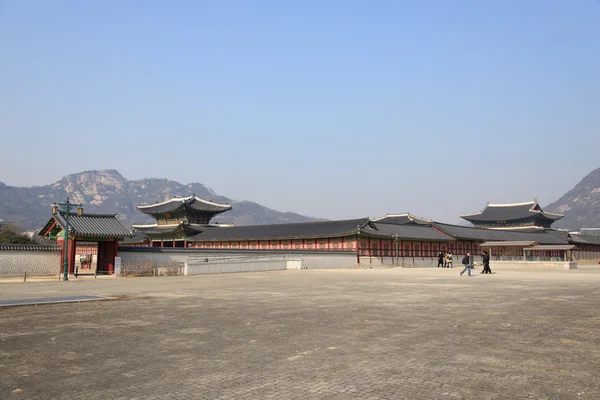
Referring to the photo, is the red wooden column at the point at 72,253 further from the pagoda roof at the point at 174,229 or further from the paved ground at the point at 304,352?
the pagoda roof at the point at 174,229

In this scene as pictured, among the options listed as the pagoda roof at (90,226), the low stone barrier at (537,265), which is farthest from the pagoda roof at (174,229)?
the low stone barrier at (537,265)

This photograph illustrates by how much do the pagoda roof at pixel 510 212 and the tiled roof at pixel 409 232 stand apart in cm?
3062

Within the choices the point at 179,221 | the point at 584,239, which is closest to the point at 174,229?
the point at 179,221

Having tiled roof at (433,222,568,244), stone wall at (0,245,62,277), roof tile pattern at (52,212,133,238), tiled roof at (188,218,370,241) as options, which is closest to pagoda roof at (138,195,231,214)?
tiled roof at (188,218,370,241)

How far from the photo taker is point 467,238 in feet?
232

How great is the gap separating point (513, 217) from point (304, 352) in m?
94.4

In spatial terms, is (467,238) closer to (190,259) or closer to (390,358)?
(190,259)

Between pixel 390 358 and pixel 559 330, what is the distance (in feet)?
15.5

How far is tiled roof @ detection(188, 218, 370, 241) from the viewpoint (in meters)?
57.8

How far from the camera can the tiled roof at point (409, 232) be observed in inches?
2347

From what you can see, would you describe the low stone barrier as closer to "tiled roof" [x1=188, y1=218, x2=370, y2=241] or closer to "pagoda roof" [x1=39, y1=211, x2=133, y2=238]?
"tiled roof" [x1=188, y1=218, x2=370, y2=241]

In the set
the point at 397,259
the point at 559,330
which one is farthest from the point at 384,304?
the point at 397,259

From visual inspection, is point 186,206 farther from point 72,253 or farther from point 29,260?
point 29,260

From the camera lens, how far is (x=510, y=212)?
9619 centimetres
